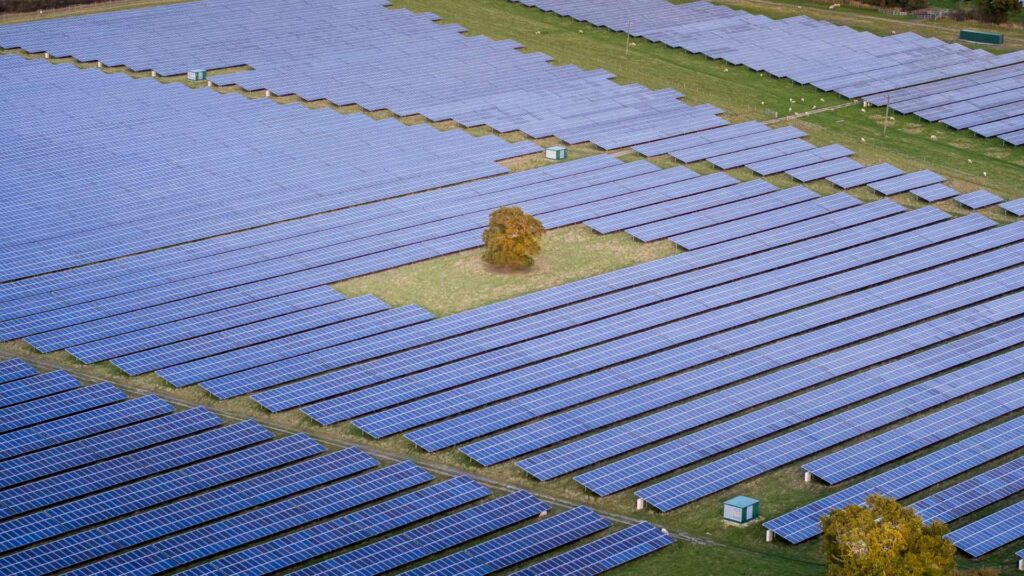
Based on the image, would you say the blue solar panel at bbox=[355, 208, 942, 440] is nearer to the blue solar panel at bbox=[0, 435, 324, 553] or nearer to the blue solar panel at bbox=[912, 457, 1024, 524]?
the blue solar panel at bbox=[0, 435, 324, 553]

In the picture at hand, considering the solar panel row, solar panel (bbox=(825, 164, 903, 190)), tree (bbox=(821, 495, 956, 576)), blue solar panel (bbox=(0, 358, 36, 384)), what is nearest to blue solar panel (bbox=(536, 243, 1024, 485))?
the solar panel row

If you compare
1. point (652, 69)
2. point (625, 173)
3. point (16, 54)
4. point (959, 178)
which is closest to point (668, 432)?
point (625, 173)

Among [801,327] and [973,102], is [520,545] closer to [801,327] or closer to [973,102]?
[801,327]

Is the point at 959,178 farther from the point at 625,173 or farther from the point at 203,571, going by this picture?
the point at 203,571

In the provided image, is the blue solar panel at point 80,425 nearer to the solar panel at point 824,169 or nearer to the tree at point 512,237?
the tree at point 512,237

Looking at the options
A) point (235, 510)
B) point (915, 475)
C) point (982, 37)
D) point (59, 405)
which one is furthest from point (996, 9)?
point (235, 510)

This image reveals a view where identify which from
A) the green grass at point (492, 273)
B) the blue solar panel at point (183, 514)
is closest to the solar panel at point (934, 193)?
the green grass at point (492, 273)
